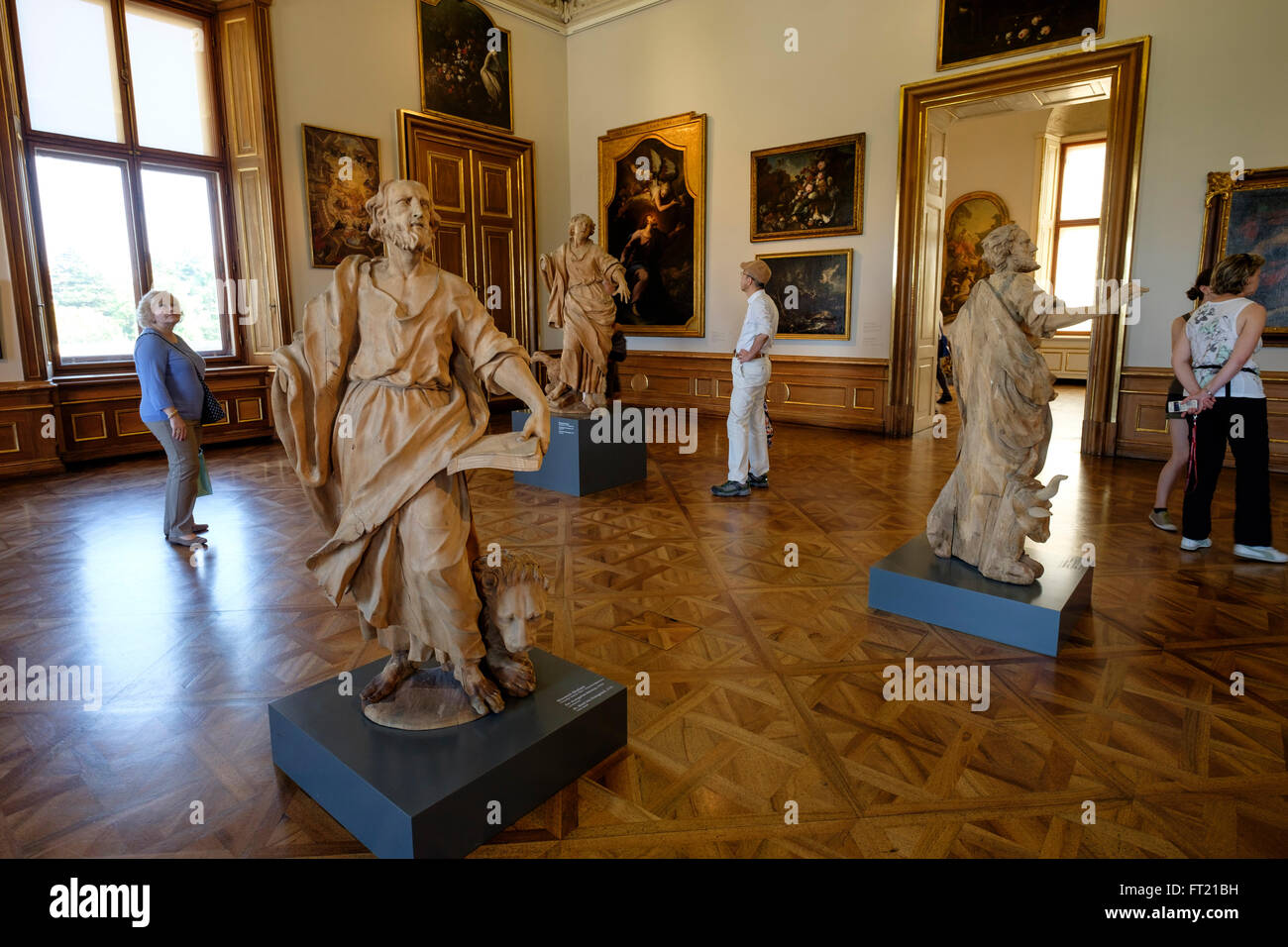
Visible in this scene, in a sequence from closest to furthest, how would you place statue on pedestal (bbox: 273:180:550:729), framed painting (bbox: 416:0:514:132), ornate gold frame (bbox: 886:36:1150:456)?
1. statue on pedestal (bbox: 273:180:550:729)
2. ornate gold frame (bbox: 886:36:1150:456)
3. framed painting (bbox: 416:0:514:132)

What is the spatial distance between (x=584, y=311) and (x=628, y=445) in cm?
149

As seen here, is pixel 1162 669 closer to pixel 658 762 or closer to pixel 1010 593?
pixel 1010 593

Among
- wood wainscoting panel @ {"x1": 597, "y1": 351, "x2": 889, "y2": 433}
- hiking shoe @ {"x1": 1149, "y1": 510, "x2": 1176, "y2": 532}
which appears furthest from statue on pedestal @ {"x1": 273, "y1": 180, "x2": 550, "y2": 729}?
wood wainscoting panel @ {"x1": 597, "y1": 351, "x2": 889, "y2": 433}

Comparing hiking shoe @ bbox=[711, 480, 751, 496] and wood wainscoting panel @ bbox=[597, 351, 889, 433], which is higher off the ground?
wood wainscoting panel @ bbox=[597, 351, 889, 433]

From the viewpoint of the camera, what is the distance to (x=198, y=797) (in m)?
2.60

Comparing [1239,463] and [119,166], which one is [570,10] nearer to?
[119,166]

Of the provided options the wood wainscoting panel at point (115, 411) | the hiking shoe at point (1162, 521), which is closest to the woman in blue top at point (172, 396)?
the wood wainscoting panel at point (115, 411)

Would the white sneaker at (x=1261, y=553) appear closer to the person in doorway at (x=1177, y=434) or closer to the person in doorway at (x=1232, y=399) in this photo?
the person in doorway at (x=1232, y=399)

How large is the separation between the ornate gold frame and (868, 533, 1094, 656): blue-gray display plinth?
534 cm

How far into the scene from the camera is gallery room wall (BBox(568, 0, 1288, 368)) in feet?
25.1

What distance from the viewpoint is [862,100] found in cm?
1009

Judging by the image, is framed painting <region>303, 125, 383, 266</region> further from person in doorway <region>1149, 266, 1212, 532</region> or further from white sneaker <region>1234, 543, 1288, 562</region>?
Answer: white sneaker <region>1234, 543, 1288, 562</region>

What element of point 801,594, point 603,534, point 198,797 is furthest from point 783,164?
point 198,797

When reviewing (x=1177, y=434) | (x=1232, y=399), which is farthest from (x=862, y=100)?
(x=1232, y=399)
